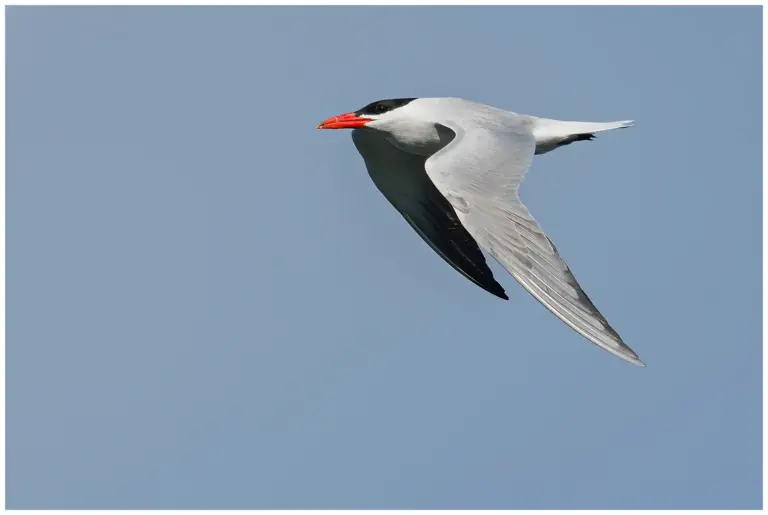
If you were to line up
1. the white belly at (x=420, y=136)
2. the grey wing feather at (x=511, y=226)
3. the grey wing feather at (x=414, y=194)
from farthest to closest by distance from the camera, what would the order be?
the grey wing feather at (x=414, y=194) → the white belly at (x=420, y=136) → the grey wing feather at (x=511, y=226)

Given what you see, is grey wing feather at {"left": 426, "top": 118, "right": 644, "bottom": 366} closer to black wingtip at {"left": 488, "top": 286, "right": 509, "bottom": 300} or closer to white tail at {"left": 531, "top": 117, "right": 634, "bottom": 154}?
white tail at {"left": 531, "top": 117, "right": 634, "bottom": 154}

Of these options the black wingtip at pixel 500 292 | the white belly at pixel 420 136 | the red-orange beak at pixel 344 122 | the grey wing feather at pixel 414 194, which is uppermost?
the red-orange beak at pixel 344 122

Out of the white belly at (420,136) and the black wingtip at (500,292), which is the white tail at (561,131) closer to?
the white belly at (420,136)

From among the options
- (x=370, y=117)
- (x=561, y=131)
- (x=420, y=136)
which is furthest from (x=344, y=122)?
(x=561, y=131)

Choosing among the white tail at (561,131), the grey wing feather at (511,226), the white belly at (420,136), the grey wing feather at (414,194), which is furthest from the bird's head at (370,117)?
the grey wing feather at (511,226)

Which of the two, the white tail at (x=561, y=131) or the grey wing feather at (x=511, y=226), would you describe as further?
the white tail at (x=561, y=131)

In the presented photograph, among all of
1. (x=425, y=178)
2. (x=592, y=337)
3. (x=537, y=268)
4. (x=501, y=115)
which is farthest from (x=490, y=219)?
(x=425, y=178)

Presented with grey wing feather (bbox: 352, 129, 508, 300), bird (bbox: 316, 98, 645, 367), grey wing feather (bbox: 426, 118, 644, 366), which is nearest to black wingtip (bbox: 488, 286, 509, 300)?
bird (bbox: 316, 98, 645, 367)

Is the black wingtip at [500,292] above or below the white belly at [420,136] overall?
below

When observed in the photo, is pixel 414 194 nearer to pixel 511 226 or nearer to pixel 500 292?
pixel 500 292
